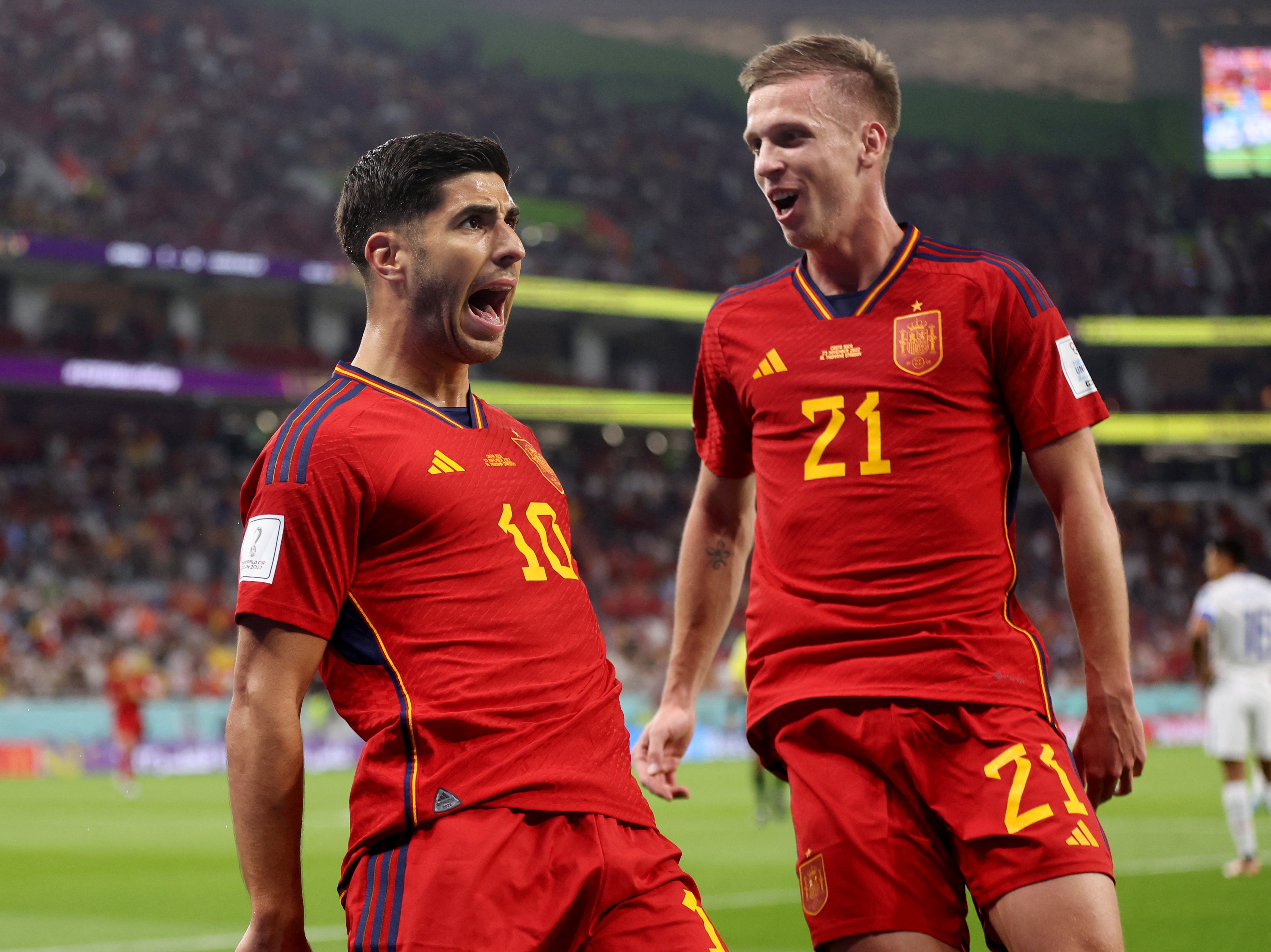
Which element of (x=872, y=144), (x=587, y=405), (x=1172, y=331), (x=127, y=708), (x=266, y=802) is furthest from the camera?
(x=1172, y=331)

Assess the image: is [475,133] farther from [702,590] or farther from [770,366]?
[770,366]

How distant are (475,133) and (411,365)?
126 feet

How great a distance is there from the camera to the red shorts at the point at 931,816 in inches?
119

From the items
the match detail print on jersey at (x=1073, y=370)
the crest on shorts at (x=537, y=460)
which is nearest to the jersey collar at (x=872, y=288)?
the match detail print on jersey at (x=1073, y=370)

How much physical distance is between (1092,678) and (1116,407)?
1533 inches

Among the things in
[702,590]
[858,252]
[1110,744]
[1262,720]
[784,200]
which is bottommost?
[1262,720]

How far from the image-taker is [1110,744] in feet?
10.5

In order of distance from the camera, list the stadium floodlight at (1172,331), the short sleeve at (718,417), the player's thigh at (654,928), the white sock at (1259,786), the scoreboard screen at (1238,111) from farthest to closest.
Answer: the scoreboard screen at (1238,111)
the stadium floodlight at (1172,331)
the white sock at (1259,786)
the short sleeve at (718,417)
the player's thigh at (654,928)

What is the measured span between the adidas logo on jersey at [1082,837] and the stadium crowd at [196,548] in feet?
68.1

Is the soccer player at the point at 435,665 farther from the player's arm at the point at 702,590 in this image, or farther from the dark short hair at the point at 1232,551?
the dark short hair at the point at 1232,551

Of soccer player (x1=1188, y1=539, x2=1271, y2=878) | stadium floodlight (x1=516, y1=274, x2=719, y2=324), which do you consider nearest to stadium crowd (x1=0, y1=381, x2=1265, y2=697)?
stadium floodlight (x1=516, y1=274, x2=719, y2=324)

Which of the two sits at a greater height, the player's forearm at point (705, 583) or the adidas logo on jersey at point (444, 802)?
the player's forearm at point (705, 583)

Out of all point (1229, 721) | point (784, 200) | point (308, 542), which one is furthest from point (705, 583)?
point (1229, 721)

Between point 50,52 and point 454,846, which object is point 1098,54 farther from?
point 454,846
